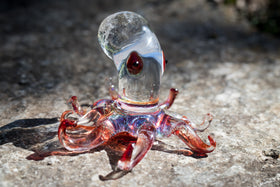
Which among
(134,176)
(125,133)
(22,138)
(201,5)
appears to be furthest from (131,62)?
(201,5)

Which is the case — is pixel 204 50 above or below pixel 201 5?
below

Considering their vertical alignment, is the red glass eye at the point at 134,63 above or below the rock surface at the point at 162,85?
above

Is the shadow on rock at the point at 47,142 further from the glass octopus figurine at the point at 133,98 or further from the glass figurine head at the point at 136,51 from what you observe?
the glass figurine head at the point at 136,51

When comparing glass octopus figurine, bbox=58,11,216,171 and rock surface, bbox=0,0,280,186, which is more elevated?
glass octopus figurine, bbox=58,11,216,171

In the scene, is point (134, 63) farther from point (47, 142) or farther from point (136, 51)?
point (47, 142)

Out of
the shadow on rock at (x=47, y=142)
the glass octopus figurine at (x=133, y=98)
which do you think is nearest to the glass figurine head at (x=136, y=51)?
the glass octopus figurine at (x=133, y=98)

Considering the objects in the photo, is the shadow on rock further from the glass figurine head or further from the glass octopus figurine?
the glass figurine head

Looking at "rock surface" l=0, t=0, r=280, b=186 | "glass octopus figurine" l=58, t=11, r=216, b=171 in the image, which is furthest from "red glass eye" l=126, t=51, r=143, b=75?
"rock surface" l=0, t=0, r=280, b=186

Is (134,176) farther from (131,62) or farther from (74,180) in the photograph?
(131,62)
